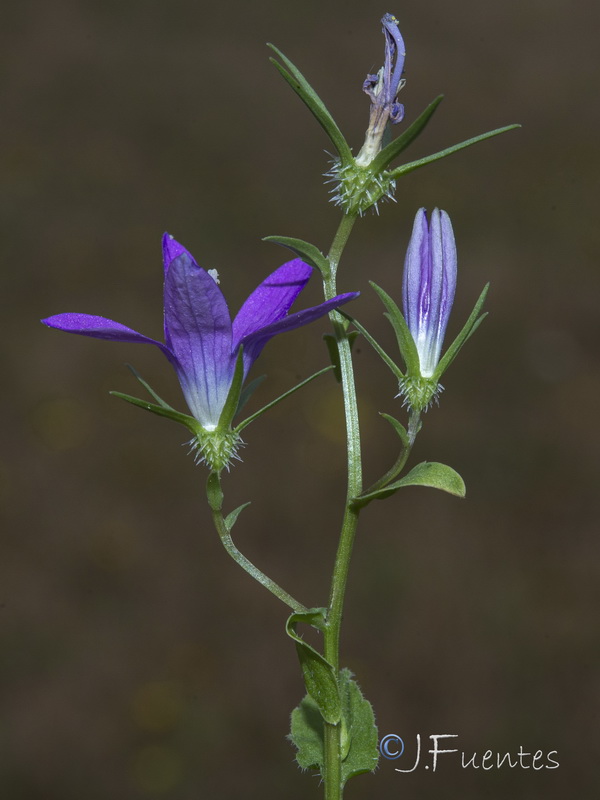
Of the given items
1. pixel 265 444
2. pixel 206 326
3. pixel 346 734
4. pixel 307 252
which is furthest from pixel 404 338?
pixel 265 444

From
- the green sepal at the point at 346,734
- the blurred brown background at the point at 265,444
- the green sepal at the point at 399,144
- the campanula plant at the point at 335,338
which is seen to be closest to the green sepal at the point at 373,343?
the campanula plant at the point at 335,338

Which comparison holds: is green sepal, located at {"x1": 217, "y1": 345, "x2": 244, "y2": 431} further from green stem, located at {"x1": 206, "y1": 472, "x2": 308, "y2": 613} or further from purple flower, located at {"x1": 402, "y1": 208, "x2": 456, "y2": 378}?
purple flower, located at {"x1": 402, "y1": 208, "x2": 456, "y2": 378}

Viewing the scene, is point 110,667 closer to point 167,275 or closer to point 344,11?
point 167,275

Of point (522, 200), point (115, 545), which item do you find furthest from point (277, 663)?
point (522, 200)

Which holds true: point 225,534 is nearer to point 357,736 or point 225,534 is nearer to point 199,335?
point 199,335

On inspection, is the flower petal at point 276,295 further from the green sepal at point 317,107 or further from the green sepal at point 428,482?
the green sepal at point 428,482

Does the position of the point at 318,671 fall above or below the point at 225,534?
below

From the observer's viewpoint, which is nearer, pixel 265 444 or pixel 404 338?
pixel 404 338
